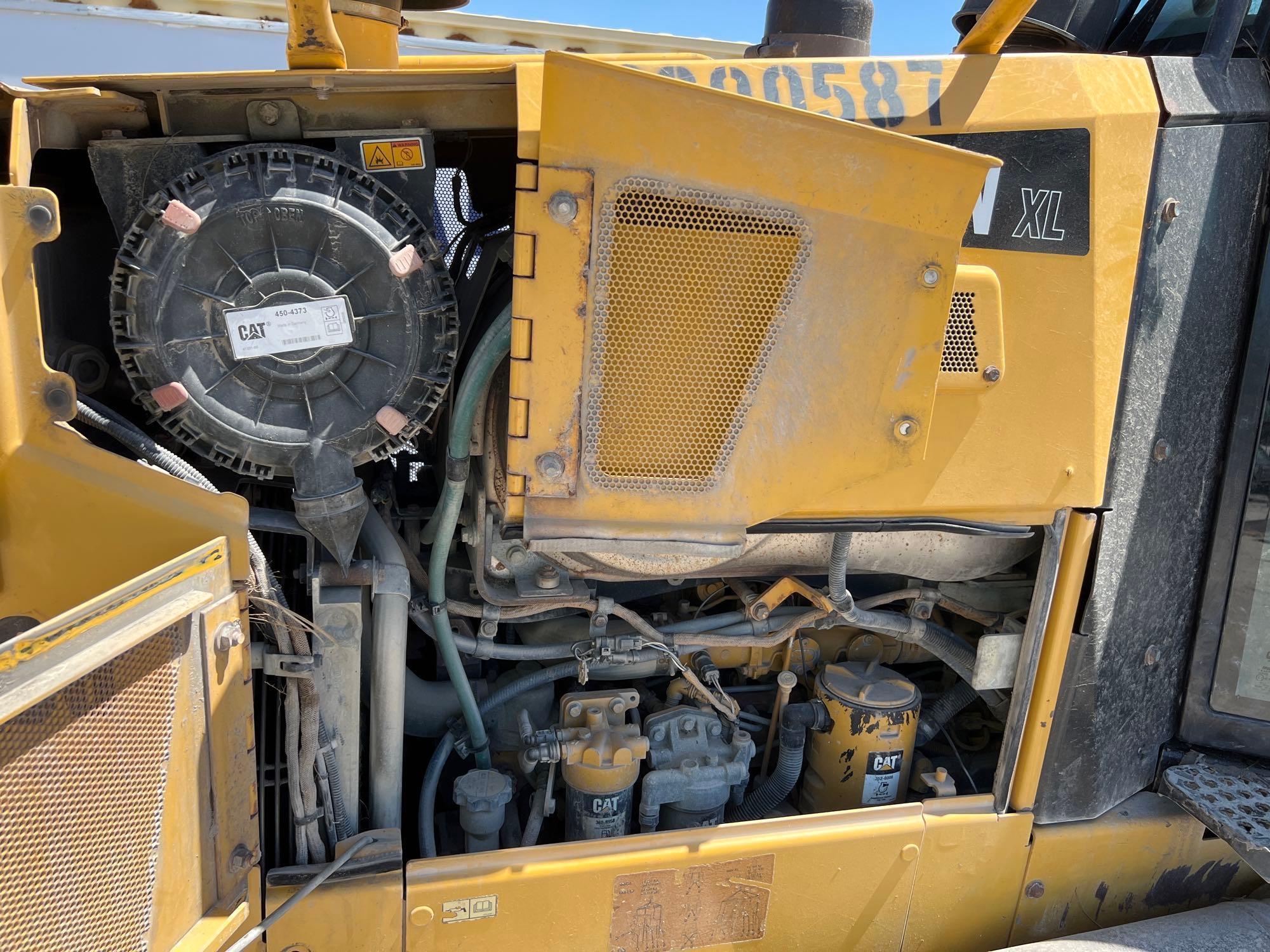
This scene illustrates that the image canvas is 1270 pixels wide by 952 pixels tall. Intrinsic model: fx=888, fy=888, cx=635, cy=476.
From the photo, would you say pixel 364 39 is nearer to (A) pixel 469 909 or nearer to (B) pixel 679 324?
(B) pixel 679 324

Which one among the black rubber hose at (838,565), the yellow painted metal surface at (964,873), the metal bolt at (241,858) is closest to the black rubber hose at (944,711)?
the yellow painted metal surface at (964,873)

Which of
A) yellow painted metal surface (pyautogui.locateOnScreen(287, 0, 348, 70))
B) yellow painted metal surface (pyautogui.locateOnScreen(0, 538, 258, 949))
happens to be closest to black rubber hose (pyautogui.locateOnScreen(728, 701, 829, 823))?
yellow painted metal surface (pyautogui.locateOnScreen(0, 538, 258, 949))

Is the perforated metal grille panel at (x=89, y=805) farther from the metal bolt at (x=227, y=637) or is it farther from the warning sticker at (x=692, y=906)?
the warning sticker at (x=692, y=906)

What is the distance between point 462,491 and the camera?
5.75ft

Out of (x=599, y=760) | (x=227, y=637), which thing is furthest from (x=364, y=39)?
(x=599, y=760)

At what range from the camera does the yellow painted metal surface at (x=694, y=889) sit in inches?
70.6

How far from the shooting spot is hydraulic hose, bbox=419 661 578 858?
1923 millimetres

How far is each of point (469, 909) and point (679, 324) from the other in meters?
1.23

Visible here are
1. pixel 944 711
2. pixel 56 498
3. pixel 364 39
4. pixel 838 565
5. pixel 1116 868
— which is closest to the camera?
pixel 56 498

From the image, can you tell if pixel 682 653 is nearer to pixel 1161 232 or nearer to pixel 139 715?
pixel 139 715

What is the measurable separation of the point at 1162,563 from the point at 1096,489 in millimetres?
332

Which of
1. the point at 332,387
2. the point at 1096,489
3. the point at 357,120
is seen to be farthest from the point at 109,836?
the point at 1096,489

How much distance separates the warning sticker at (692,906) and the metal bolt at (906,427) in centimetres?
98

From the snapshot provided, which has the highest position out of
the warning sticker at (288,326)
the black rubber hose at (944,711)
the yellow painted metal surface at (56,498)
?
the warning sticker at (288,326)
